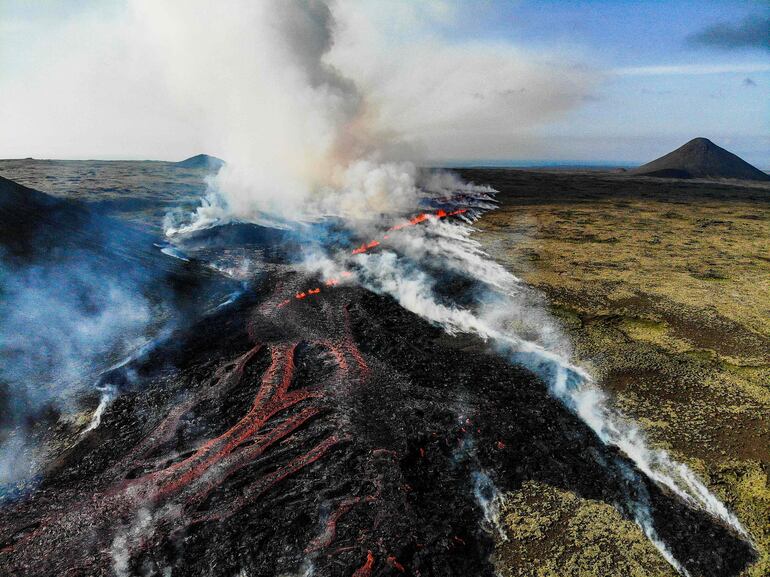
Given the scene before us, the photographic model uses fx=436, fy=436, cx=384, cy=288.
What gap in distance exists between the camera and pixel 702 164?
11431cm

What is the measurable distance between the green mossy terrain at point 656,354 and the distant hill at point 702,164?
91.6m

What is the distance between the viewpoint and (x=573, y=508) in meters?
7.92

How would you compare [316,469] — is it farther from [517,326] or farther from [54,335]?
[54,335]

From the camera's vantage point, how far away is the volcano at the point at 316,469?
279 inches

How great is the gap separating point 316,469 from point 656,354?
35.4 ft

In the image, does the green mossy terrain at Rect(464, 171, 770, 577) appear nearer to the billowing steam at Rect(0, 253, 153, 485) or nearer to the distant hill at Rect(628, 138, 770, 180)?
the billowing steam at Rect(0, 253, 153, 485)

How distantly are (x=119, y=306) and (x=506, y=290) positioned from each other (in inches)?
600

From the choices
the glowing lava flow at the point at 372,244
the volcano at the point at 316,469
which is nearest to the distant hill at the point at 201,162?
the glowing lava flow at the point at 372,244

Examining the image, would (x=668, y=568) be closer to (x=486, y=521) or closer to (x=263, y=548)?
(x=486, y=521)

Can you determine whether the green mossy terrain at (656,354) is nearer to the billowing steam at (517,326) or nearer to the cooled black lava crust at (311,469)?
the billowing steam at (517,326)

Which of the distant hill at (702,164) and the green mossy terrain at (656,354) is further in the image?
the distant hill at (702,164)

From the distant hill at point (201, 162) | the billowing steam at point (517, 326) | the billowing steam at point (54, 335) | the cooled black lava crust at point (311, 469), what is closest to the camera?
the cooled black lava crust at point (311, 469)

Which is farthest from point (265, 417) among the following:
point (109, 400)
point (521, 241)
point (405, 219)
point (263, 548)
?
point (405, 219)

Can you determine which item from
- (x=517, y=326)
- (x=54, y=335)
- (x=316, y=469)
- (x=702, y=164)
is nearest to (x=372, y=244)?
(x=517, y=326)
